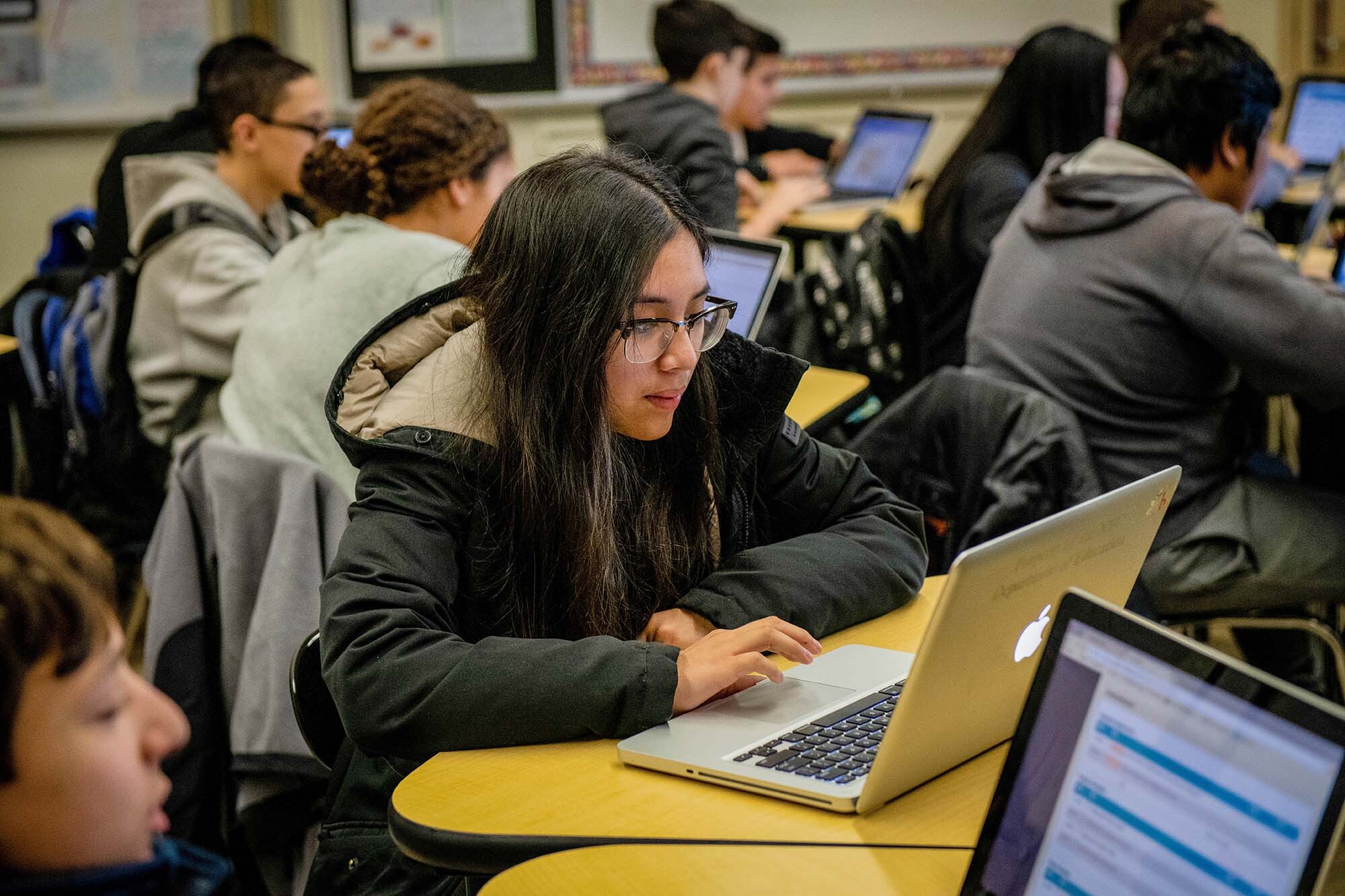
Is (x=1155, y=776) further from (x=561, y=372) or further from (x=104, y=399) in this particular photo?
(x=104, y=399)

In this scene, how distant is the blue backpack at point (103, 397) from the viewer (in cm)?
279

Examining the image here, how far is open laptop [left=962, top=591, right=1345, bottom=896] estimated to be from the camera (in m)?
0.71

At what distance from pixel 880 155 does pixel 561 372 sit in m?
3.88

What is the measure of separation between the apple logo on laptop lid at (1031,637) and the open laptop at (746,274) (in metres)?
1.50

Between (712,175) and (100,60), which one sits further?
(100,60)

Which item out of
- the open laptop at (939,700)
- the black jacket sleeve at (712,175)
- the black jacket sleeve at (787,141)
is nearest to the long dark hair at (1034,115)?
the black jacket sleeve at (712,175)

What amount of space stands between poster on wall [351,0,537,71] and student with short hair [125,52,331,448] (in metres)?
2.98

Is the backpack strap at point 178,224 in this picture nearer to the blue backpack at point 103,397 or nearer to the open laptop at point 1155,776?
the blue backpack at point 103,397

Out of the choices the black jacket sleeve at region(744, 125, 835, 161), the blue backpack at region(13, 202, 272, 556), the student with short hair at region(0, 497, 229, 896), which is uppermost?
the student with short hair at region(0, 497, 229, 896)

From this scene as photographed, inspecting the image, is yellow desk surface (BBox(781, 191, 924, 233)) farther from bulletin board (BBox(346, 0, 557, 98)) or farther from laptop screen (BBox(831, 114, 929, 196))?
bulletin board (BBox(346, 0, 557, 98))

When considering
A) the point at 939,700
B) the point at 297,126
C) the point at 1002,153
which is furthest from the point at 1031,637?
the point at 1002,153

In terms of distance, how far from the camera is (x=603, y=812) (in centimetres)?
107

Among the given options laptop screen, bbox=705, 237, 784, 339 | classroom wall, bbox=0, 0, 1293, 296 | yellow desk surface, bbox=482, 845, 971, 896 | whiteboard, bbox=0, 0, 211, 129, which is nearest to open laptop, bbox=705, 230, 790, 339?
laptop screen, bbox=705, 237, 784, 339

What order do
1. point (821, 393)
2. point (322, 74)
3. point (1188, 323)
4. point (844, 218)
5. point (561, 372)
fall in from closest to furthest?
1. point (561, 372)
2. point (1188, 323)
3. point (821, 393)
4. point (844, 218)
5. point (322, 74)
